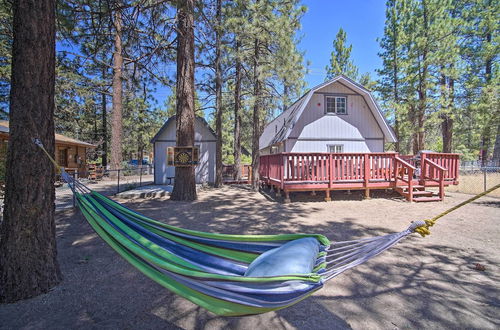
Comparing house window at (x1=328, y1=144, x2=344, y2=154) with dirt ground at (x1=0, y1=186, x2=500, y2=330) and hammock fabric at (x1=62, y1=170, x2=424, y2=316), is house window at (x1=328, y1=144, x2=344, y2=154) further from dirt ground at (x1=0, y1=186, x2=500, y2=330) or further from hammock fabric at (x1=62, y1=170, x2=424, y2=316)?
hammock fabric at (x1=62, y1=170, x2=424, y2=316)

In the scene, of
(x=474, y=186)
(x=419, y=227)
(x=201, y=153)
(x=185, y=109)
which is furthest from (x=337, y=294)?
(x=474, y=186)

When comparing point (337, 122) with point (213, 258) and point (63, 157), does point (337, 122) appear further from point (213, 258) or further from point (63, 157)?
point (63, 157)

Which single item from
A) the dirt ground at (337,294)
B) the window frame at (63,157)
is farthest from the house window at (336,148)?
the window frame at (63,157)

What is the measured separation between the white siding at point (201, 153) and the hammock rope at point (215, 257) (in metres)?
11.1

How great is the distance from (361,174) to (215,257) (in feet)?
25.3

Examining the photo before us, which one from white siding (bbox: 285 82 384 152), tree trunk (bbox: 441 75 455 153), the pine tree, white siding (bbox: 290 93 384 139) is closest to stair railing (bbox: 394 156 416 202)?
white siding (bbox: 285 82 384 152)

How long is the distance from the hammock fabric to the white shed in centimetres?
1112

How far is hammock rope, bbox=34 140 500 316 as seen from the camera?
1.61 meters

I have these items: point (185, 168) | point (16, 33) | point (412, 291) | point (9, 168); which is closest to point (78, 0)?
point (16, 33)

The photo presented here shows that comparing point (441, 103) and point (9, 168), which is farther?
point (441, 103)

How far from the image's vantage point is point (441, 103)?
17.8 meters

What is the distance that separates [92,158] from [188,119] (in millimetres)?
23276

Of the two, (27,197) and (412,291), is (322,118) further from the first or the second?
(27,197)

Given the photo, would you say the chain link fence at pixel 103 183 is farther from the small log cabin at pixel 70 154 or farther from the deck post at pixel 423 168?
the deck post at pixel 423 168
